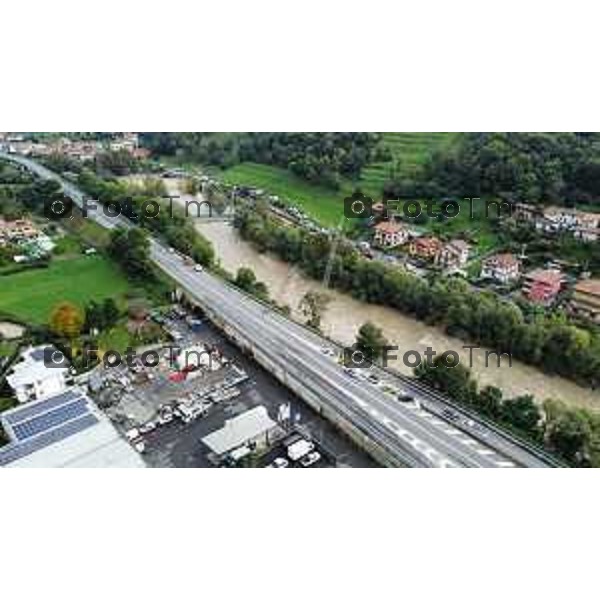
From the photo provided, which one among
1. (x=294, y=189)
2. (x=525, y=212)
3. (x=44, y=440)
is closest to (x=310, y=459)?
(x=44, y=440)

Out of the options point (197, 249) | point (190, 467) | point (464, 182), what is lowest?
point (190, 467)


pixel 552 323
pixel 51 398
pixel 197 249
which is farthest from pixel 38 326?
pixel 552 323

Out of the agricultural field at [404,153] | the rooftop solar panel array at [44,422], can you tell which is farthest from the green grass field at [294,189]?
the rooftop solar panel array at [44,422]

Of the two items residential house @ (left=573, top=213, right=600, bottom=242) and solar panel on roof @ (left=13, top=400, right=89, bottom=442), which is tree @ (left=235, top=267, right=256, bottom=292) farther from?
residential house @ (left=573, top=213, right=600, bottom=242)

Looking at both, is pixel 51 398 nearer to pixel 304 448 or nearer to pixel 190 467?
pixel 190 467

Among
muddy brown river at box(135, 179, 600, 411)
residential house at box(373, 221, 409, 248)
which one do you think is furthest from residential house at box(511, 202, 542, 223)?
muddy brown river at box(135, 179, 600, 411)

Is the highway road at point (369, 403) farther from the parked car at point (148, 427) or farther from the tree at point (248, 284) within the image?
the parked car at point (148, 427)

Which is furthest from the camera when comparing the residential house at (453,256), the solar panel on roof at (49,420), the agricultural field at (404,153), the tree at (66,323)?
the agricultural field at (404,153)
